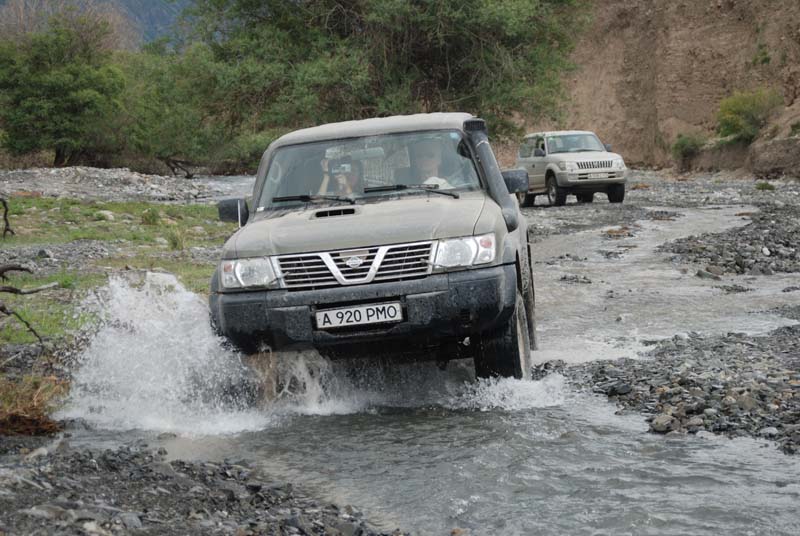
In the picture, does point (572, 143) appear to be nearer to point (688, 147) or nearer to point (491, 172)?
point (491, 172)

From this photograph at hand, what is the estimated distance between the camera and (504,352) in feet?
22.5

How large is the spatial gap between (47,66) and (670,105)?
119 ft

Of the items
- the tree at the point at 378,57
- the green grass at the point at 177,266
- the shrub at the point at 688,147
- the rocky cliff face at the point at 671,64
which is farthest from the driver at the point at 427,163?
the shrub at the point at 688,147

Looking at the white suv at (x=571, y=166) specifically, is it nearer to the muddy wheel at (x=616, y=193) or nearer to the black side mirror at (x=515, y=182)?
the muddy wheel at (x=616, y=193)

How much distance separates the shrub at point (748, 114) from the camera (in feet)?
154

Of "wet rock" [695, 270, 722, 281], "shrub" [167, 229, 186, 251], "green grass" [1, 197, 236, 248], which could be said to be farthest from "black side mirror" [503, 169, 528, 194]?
"green grass" [1, 197, 236, 248]

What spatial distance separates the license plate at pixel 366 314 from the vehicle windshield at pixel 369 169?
132 centimetres

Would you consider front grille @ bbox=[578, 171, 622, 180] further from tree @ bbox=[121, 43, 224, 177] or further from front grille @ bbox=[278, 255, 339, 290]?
front grille @ bbox=[278, 255, 339, 290]

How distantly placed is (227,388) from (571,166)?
2244 centimetres

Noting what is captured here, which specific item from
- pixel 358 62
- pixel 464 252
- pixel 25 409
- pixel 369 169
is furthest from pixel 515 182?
pixel 358 62

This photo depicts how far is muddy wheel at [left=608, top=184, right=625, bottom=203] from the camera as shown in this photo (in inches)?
1177

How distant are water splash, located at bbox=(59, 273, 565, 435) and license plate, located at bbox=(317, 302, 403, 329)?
2.66ft

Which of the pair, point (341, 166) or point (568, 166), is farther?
point (568, 166)

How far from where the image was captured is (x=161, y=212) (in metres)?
27.2
